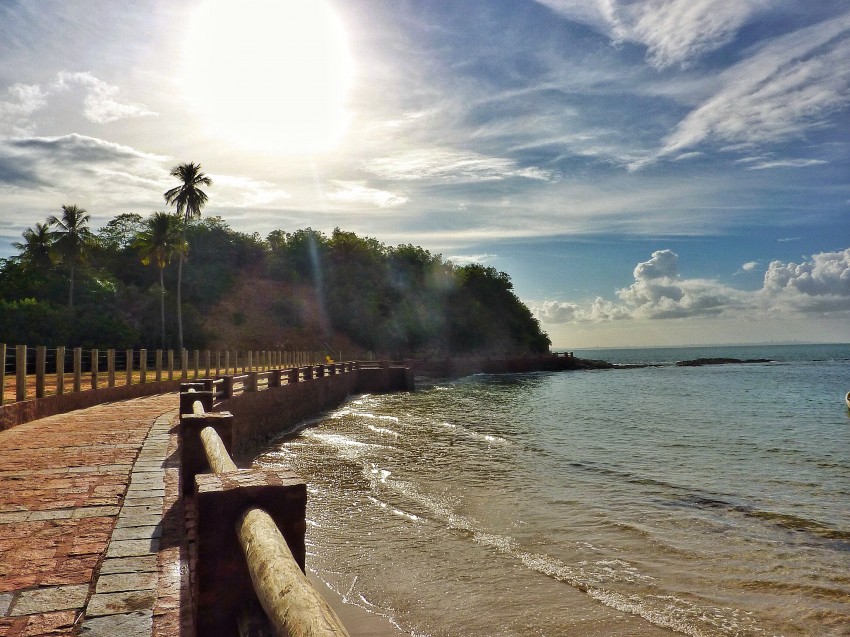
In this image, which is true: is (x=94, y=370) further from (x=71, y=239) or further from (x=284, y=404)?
(x=71, y=239)

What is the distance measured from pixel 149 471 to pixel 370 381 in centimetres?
3571

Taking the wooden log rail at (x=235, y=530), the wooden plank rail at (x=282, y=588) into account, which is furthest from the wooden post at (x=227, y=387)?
the wooden plank rail at (x=282, y=588)

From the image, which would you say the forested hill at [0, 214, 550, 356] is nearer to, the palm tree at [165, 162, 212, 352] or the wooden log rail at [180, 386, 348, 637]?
the palm tree at [165, 162, 212, 352]

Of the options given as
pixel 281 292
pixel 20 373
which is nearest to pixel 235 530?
pixel 20 373

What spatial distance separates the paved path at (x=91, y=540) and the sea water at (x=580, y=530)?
2.50 meters

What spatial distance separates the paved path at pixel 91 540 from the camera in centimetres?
340

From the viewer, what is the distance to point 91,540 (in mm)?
4629

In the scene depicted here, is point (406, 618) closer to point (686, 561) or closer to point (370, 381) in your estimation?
point (686, 561)

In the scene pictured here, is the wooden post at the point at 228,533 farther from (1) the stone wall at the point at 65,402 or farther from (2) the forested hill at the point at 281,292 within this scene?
(2) the forested hill at the point at 281,292

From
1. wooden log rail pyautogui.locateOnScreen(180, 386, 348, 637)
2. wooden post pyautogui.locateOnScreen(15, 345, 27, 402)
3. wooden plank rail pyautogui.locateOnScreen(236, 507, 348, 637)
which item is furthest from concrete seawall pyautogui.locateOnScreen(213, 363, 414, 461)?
wooden plank rail pyautogui.locateOnScreen(236, 507, 348, 637)

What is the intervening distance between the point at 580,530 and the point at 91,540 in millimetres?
6843

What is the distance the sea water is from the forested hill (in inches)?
1263

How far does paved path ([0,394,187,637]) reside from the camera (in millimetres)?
3398

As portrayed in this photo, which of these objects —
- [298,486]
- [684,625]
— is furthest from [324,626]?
[684,625]
